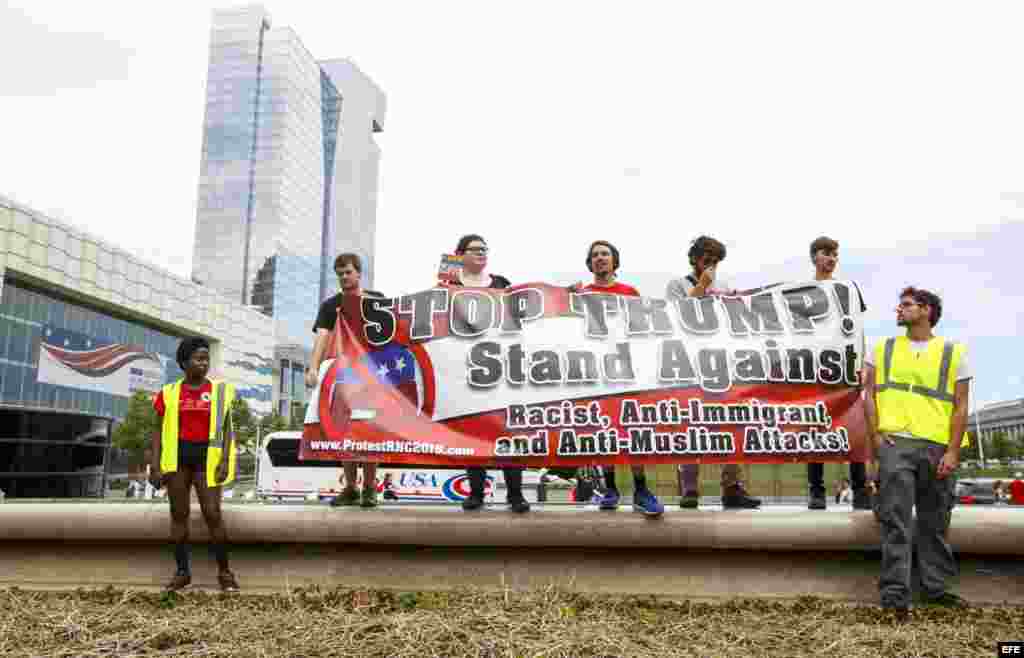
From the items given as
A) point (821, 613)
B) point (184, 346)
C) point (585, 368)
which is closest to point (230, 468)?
point (184, 346)

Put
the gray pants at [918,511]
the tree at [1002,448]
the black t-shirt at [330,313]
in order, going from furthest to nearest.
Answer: the tree at [1002,448] → the black t-shirt at [330,313] → the gray pants at [918,511]

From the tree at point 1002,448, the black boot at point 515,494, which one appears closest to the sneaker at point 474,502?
the black boot at point 515,494

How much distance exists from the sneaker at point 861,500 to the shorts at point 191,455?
444 centimetres

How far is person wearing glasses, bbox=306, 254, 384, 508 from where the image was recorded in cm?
509

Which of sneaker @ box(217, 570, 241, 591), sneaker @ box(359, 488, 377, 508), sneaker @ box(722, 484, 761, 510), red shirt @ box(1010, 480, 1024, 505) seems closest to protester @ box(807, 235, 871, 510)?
sneaker @ box(722, 484, 761, 510)

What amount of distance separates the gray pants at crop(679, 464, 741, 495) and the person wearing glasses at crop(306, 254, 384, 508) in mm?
2222

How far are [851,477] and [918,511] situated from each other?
0.88m

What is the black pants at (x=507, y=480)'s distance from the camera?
4839 mm

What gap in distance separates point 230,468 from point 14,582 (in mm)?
1711

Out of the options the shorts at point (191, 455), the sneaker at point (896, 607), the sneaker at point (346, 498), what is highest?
the shorts at point (191, 455)


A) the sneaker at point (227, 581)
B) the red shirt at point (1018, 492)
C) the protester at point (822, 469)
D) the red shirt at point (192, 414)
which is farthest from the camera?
the red shirt at point (1018, 492)

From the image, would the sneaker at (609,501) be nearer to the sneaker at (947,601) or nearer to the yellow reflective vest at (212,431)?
the sneaker at (947,601)

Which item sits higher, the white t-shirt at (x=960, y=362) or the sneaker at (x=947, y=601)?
the white t-shirt at (x=960, y=362)

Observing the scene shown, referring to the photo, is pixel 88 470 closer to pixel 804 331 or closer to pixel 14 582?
pixel 14 582
